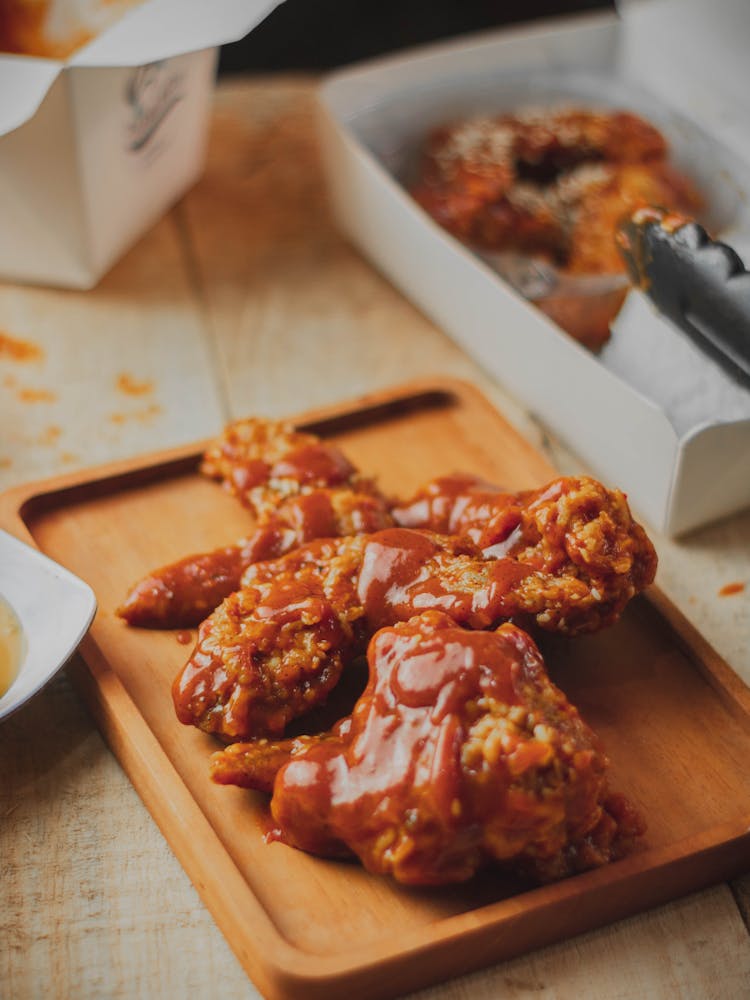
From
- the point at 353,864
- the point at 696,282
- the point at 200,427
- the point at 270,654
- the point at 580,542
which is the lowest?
the point at 200,427

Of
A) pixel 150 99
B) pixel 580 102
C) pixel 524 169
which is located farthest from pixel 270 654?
pixel 580 102

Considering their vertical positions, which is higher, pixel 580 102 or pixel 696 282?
pixel 696 282

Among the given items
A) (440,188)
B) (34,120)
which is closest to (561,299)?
(440,188)

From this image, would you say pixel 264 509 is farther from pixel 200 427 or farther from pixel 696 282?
pixel 696 282

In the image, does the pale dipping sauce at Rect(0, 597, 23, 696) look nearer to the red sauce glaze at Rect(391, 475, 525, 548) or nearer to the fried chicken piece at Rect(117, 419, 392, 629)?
the fried chicken piece at Rect(117, 419, 392, 629)

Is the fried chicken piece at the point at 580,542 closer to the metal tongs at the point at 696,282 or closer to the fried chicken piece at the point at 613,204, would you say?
the metal tongs at the point at 696,282
